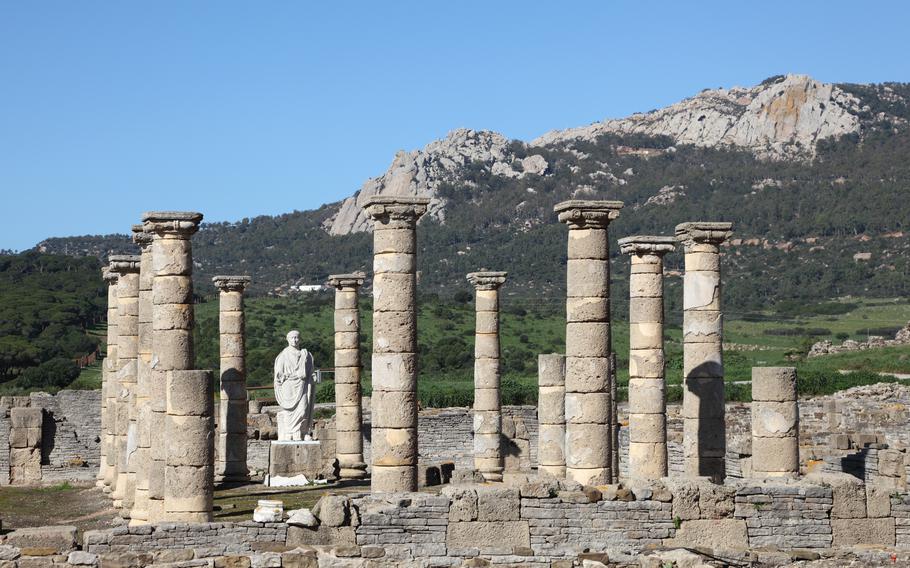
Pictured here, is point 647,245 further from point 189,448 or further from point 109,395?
point 109,395

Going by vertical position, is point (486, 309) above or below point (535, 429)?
above

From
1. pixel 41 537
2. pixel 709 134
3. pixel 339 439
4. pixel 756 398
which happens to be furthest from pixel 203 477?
pixel 709 134

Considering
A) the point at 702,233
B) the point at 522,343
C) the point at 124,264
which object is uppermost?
the point at 702,233

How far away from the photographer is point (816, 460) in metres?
26.9

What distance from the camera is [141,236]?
23.1 metres

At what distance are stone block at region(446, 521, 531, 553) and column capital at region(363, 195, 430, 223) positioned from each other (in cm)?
459

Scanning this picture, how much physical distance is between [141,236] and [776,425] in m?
10.1

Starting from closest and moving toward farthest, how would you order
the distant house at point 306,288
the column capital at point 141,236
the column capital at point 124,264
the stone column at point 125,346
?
the column capital at point 141,236, the stone column at point 125,346, the column capital at point 124,264, the distant house at point 306,288

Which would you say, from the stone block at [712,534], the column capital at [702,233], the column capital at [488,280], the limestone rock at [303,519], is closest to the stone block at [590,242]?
the column capital at [702,233]

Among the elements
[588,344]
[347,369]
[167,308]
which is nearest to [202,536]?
[167,308]

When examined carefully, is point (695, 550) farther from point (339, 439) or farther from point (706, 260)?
point (339, 439)

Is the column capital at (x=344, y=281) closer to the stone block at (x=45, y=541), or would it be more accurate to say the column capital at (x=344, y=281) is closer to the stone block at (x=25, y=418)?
the stone block at (x=25, y=418)

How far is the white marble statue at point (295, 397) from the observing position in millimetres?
28516

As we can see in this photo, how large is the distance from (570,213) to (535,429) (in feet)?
49.5
